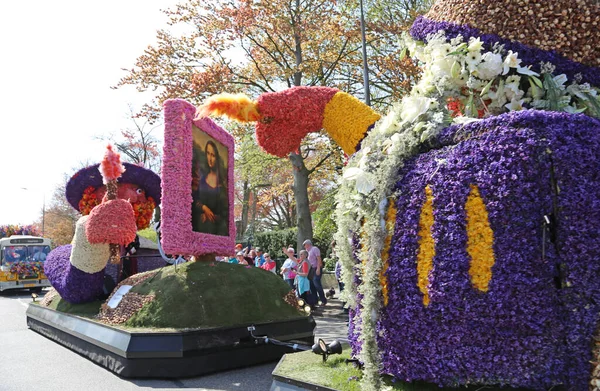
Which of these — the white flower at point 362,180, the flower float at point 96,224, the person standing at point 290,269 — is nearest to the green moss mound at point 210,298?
the flower float at point 96,224

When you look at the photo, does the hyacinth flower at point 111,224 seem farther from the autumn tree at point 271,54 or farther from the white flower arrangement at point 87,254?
the autumn tree at point 271,54

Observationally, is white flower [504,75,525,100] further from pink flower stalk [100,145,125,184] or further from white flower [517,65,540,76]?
pink flower stalk [100,145,125,184]

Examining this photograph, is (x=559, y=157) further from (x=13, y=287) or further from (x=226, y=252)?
(x=13, y=287)

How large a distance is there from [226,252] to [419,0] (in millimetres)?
13598

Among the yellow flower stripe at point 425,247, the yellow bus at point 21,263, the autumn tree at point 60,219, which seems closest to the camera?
the yellow flower stripe at point 425,247

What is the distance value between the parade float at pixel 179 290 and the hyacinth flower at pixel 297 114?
2.16 meters

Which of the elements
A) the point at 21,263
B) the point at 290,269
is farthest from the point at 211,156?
the point at 21,263

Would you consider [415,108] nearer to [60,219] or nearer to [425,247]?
[425,247]

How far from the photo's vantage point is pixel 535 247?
295 cm

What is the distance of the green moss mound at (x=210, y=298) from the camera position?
19.7 ft

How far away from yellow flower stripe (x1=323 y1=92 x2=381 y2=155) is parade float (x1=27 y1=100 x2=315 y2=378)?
232 cm

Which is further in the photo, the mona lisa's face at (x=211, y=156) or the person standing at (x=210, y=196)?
the mona lisa's face at (x=211, y=156)

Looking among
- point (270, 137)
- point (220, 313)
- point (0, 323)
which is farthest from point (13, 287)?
point (270, 137)

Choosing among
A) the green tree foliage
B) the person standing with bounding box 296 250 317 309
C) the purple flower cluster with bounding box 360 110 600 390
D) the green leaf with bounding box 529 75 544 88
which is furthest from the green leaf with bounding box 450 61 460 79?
the green tree foliage
